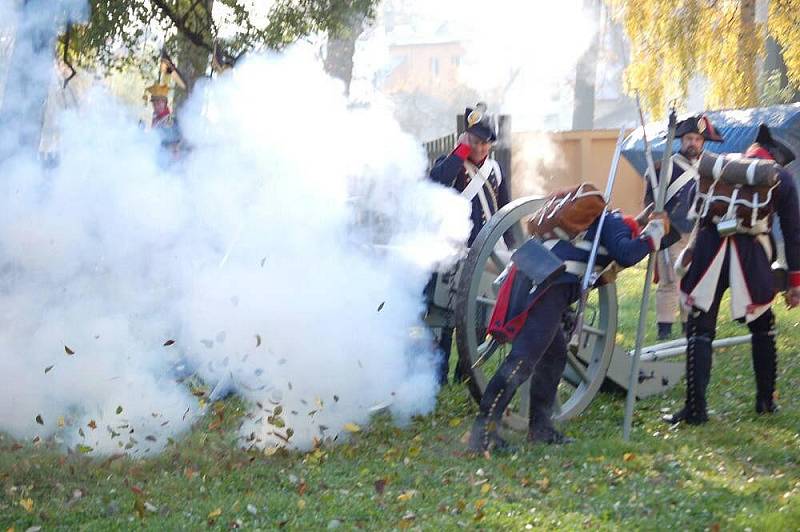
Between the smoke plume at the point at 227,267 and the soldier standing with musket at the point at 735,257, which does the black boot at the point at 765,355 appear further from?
the smoke plume at the point at 227,267

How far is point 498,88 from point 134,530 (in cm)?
2948

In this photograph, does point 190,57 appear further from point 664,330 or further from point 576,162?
point 576,162

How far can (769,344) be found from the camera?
629 cm

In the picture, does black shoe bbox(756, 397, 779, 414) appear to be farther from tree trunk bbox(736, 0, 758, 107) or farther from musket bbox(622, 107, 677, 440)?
tree trunk bbox(736, 0, 758, 107)

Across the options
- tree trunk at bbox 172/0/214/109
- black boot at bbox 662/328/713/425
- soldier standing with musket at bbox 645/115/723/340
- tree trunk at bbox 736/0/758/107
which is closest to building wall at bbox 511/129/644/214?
tree trunk at bbox 736/0/758/107

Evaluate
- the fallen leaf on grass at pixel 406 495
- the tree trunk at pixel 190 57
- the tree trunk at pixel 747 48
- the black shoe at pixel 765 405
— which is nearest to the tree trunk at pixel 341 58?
the tree trunk at pixel 190 57

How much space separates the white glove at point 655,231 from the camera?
5.38 meters

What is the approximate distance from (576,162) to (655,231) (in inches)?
499

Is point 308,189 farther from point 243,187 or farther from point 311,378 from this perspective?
point 311,378

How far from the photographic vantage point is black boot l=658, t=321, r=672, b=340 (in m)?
9.15

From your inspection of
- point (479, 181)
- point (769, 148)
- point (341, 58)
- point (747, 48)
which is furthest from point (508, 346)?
point (747, 48)

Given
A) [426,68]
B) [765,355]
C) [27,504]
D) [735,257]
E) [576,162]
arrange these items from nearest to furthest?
1. [27,504]
2. [735,257]
3. [765,355]
4. [576,162]
5. [426,68]

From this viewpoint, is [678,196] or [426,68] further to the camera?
[426,68]

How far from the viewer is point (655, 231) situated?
538cm
